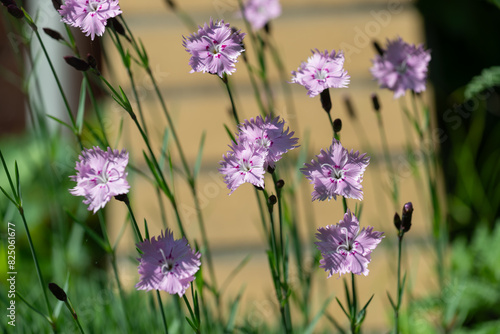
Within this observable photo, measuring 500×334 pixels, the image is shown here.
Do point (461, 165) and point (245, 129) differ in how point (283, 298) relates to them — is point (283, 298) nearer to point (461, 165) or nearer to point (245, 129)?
point (245, 129)

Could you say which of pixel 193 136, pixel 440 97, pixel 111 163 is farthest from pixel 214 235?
pixel 111 163

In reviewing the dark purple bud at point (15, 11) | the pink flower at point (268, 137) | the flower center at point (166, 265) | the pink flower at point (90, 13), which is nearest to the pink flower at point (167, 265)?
the flower center at point (166, 265)

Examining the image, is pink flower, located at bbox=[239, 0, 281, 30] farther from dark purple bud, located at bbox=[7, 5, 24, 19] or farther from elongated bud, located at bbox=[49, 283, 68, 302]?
elongated bud, located at bbox=[49, 283, 68, 302]

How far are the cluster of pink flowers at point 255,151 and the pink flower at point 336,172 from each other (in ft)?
0.12

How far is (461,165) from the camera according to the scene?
70.2 inches

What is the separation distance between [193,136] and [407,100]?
721 millimetres

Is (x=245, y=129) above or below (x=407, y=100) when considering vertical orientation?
below

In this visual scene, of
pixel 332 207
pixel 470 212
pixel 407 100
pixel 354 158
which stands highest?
pixel 407 100

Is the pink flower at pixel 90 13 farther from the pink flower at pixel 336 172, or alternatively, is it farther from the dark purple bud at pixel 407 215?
the dark purple bud at pixel 407 215

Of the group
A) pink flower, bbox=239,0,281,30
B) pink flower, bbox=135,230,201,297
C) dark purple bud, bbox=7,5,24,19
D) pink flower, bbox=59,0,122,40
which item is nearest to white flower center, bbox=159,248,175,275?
pink flower, bbox=135,230,201,297

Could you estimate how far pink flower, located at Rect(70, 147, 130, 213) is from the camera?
0.55 m

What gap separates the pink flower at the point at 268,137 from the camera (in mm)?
566

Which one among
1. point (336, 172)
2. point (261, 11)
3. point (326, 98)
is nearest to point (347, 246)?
point (336, 172)

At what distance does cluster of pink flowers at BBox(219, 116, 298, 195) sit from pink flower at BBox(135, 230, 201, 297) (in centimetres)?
8
